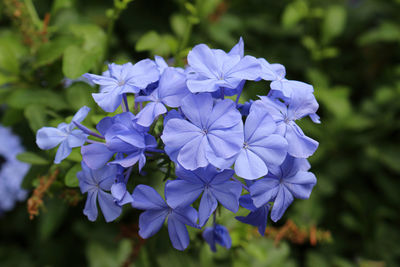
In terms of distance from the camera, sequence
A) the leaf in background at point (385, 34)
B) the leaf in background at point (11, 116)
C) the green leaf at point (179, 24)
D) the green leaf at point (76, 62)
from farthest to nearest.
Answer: the leaf in background at point (385, 34), the green leaf at point (179, 24), the leaf in background at point (11, 116), the green leaf at point (76, 62)

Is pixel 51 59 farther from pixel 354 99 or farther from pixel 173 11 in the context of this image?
pixel 354 99

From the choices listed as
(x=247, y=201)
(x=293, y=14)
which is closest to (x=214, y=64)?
(x=247, y=201)

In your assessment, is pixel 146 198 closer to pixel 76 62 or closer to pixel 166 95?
pixel 166 95

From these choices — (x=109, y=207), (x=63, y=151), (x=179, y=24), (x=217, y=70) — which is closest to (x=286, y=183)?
(x=217, y=70)

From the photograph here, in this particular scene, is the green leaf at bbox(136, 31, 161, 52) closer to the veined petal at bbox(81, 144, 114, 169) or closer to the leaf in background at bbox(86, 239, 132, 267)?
the veined petal at bbox(81, 144, 114, 169)

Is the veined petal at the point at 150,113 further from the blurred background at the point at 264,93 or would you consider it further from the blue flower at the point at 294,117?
the blurred background at the point at 264,93

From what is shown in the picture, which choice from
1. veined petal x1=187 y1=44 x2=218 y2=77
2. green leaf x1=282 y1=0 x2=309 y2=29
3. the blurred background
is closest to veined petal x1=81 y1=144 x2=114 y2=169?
veined petal x1=187 y1=44 x2=218 y2=77

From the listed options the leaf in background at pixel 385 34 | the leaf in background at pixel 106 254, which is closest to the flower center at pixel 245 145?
the leaf in background at pixel 106 254

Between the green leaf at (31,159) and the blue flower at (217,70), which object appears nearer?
the blue flower at (217,70)
